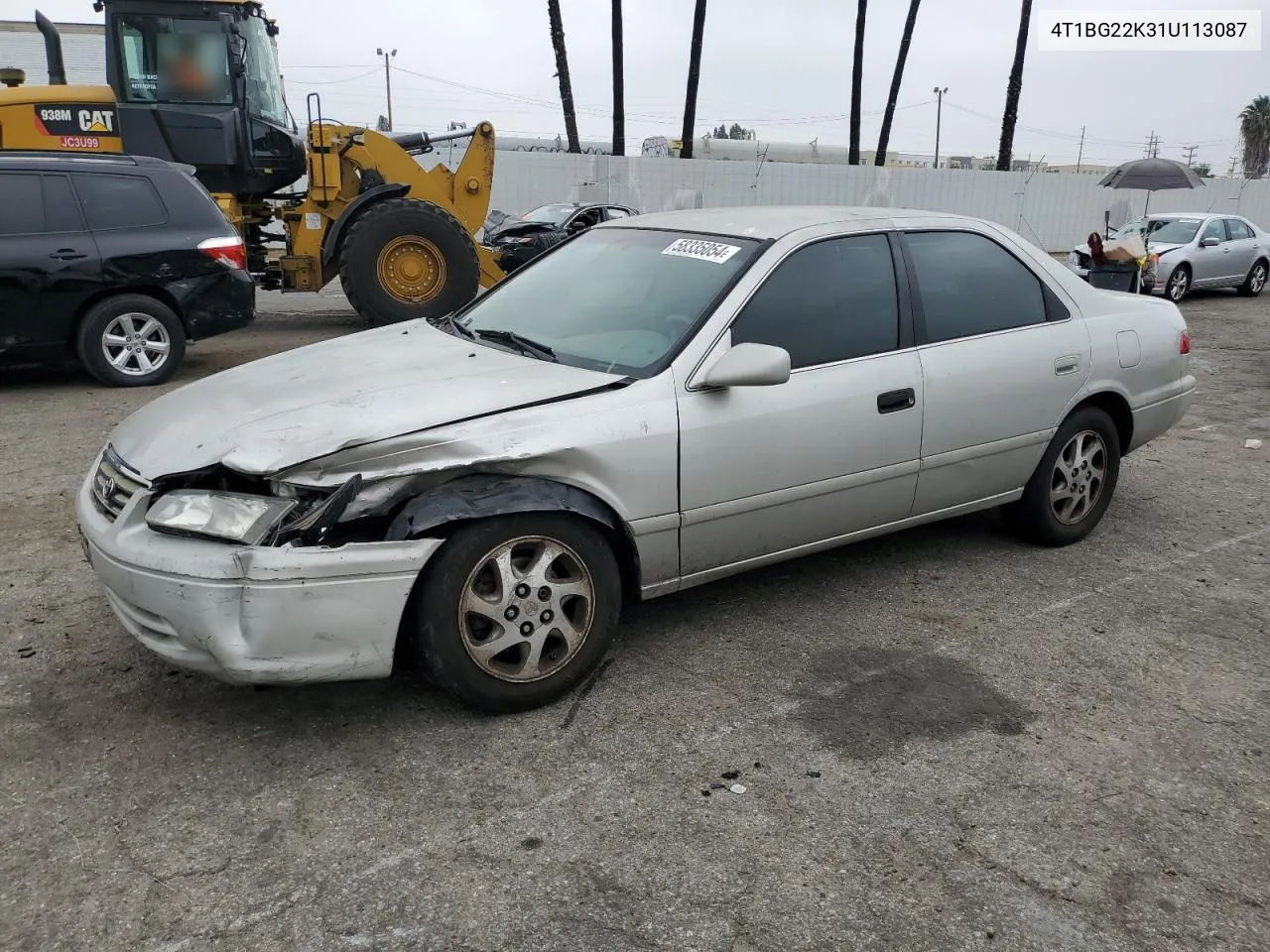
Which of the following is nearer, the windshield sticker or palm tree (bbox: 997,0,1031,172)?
the windshield sticker

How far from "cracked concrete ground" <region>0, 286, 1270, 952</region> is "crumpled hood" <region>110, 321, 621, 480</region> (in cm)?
83

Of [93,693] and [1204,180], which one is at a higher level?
[1204,180]

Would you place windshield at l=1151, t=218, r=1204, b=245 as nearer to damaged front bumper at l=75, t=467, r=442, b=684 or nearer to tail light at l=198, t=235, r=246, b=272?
tail light at l=198, t=235, r=246, b=272

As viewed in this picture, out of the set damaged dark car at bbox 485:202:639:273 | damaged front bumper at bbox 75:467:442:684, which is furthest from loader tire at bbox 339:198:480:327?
damaged front bumper at bbox 75:467:442:684

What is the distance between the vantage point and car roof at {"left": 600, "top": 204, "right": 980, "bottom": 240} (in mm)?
4055

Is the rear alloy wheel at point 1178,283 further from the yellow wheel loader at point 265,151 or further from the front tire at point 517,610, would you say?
the front tire at point 517,610

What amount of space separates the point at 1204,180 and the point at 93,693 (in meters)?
34.7

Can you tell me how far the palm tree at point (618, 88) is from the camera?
2786 cm

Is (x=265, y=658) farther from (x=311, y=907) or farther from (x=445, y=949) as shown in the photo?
(x=445, y=949)

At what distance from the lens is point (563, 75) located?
27.0 metres

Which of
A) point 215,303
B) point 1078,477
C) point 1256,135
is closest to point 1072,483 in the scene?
point 1078,477

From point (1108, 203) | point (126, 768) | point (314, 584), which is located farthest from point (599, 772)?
point (1108, 203)

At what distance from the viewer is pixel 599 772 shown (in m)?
2.98

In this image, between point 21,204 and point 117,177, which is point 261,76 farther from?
point 21,204
